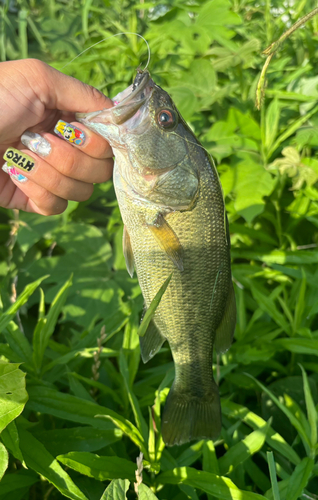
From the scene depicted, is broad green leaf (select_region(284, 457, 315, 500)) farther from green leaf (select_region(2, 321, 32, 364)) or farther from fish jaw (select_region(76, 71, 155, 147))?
fish jaw (select_region(76, 71, 155, 147))

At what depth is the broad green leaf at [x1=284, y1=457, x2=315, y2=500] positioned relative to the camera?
4.17 ft

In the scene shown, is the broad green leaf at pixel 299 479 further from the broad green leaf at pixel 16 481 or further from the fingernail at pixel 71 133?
the fingernail at pixel 71 133

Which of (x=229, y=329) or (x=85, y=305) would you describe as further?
(x=85, y=305)

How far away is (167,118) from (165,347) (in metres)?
1.14

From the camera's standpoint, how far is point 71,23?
3879 mm

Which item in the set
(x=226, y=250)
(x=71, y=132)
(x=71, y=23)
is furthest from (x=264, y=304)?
(x=71, y=23)

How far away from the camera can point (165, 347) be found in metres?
1.99

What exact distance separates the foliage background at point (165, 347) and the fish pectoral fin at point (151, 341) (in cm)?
23

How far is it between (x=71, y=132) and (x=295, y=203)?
1.39m

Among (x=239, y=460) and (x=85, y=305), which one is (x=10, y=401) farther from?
(x=85, y=305)

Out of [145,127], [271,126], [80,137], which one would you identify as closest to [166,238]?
[145,127]

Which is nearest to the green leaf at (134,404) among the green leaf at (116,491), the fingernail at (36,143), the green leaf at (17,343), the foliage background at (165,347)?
the foliage background at (165,347)

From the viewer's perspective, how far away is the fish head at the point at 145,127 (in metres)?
1.19

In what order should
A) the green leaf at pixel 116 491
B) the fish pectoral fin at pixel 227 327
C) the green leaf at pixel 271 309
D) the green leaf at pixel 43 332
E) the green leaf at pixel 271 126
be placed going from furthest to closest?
the green leaf at pixel 271 126 < the green leaf at pixel 271 309 < the green leaf at pixel 43 332 < the fish pectoral fin at pixel 227 327 < the green leaf at pixel 116 491
